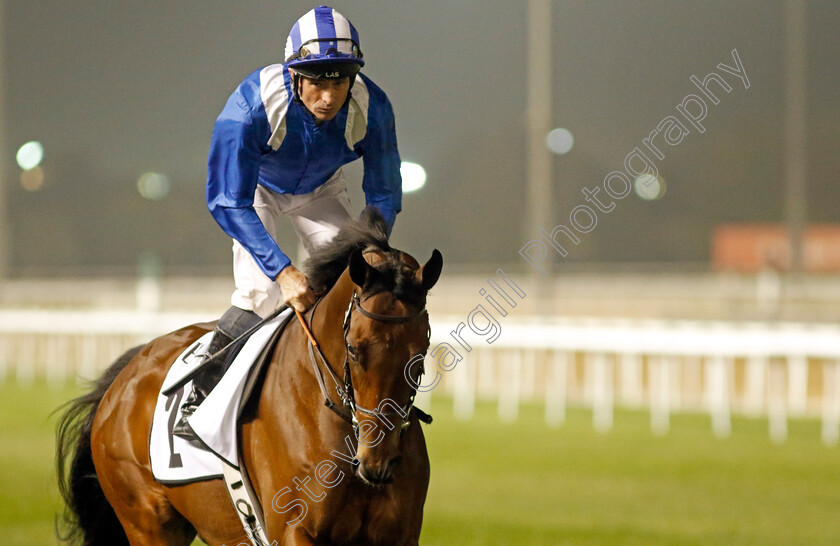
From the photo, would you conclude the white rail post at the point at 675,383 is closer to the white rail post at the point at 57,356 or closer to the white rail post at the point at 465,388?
the white rail post at the point at 465,388

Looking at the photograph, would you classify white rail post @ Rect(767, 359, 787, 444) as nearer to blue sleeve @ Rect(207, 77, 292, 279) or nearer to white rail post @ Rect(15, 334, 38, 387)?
blue sleeve @ Rect(207, 77, 292, 279)

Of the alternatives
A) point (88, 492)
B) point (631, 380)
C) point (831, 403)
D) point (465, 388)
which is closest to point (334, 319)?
point (88, 492)

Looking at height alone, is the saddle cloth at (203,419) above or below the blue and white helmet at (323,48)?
below

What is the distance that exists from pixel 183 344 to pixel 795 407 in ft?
26.4

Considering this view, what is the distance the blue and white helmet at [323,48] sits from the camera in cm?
318

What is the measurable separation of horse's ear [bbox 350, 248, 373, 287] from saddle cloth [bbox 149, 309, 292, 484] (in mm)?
642

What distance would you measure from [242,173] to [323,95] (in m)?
0.35

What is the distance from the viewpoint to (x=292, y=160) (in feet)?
11.4

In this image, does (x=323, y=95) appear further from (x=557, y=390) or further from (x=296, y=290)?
(x=557, y=390)

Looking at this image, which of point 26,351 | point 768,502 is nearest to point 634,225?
point 26,351

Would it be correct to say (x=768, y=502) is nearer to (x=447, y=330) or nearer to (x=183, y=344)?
(x=183, y=344)

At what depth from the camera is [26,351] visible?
1675 centimetres

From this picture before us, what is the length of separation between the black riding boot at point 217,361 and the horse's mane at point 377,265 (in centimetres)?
43

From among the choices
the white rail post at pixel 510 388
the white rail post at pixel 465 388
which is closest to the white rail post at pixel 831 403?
the white rail post at pixel 510 388
